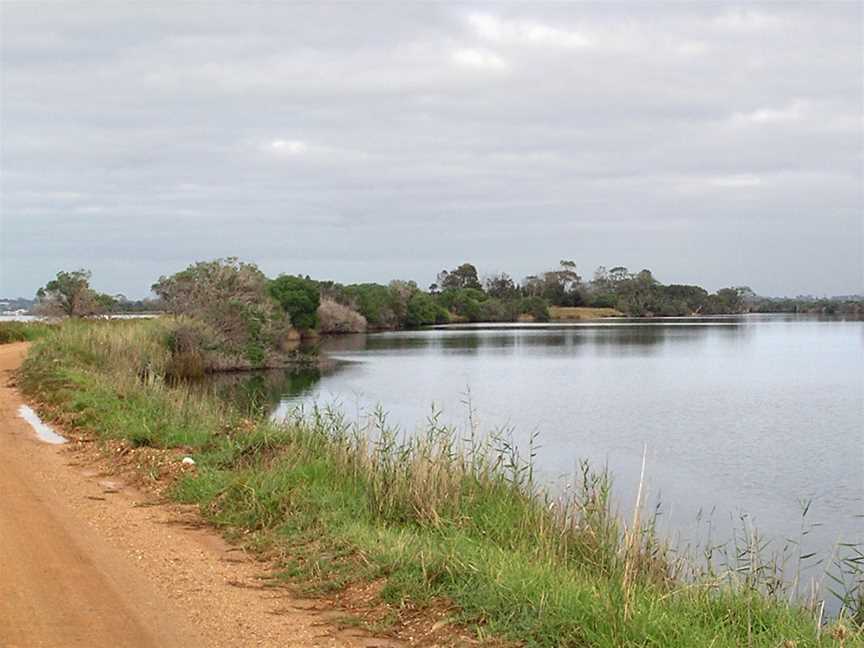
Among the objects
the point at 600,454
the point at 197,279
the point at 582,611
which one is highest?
the point at 197,279

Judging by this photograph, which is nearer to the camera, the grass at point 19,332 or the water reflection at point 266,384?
the water reflection at point 266,384

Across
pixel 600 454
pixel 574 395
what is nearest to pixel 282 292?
pixel 574 395

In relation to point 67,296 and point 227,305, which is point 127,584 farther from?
point 67,296

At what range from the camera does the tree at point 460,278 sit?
163m

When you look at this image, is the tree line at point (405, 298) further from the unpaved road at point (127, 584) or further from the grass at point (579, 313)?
the unpaved road at point (127, 584)

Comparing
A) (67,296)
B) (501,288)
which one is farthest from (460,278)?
(67,296)

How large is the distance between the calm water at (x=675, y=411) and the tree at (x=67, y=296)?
14.8 meters

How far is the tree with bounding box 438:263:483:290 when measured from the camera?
534 feet

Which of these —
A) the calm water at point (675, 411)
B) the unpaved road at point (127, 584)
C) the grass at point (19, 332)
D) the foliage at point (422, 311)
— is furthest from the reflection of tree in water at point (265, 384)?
the foliage at point (422, 311)

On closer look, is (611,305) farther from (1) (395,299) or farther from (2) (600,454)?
(2) (600,454)

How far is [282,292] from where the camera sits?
67000mm

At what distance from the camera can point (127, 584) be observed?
6.89 m

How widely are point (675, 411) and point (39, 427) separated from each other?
1842cm

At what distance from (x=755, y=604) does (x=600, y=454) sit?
1269 cm
